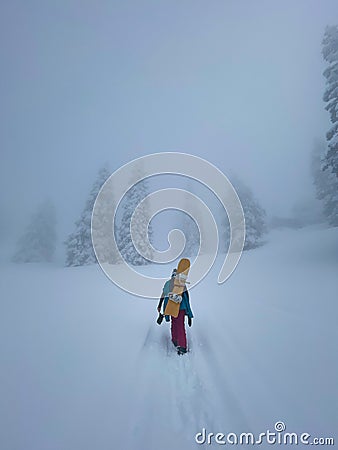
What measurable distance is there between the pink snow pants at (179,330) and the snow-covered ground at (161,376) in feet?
0.96

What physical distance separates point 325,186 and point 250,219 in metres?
9.56

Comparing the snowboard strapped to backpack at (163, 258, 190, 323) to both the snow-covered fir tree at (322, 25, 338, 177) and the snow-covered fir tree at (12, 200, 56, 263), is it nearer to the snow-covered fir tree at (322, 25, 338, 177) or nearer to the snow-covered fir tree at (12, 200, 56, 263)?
the snow-covered fir tree at (322, 25, 338, 177)

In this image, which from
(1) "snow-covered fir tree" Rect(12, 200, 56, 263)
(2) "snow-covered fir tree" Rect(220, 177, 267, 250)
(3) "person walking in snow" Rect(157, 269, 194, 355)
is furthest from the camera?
(1) "snow-covered fir tree" Rect(12, 200, 56, 263)

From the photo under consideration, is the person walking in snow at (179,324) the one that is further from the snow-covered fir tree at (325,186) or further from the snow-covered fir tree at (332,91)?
the snow-covered fir tree at (325,186)

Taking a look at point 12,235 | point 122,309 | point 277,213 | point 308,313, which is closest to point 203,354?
point 308,313

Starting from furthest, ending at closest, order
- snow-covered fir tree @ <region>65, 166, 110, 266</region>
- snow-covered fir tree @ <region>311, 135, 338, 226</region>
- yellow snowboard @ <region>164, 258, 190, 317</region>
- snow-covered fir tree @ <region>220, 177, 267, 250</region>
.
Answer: snow-covered fir tree @ <region>220, 177, 267, 250</region> → snow-covered fir tree @ <region>65, 166, 110, 266</region> → snow-covered fir tree @ <region>311, 135, 338, 226</region> → yellow snowboard @ <region>164, 258, 190, 317</region>

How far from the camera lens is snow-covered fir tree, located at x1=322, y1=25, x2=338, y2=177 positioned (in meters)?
12.4

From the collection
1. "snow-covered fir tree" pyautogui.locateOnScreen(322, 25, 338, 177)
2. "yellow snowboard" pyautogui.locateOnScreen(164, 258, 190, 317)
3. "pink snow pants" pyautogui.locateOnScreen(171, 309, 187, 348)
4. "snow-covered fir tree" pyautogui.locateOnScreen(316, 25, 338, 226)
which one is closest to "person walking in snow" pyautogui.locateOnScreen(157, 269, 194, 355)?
"pink snow pants" pyautogui.locateOnScreen(171, 309, 187, 348)

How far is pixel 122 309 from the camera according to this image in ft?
32.6

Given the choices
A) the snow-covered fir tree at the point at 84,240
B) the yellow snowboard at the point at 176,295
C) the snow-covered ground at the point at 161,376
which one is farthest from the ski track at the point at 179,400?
the snow-covered fir tree at the point at 84,240

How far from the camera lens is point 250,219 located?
3072 centimetres

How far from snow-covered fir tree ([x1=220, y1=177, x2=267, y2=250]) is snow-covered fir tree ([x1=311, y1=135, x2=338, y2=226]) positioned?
285 inches

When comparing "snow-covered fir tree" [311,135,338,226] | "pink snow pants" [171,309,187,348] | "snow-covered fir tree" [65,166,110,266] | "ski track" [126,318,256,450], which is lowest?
"ski track" [126,318,256,450]

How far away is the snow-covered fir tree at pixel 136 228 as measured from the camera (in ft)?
87.7
